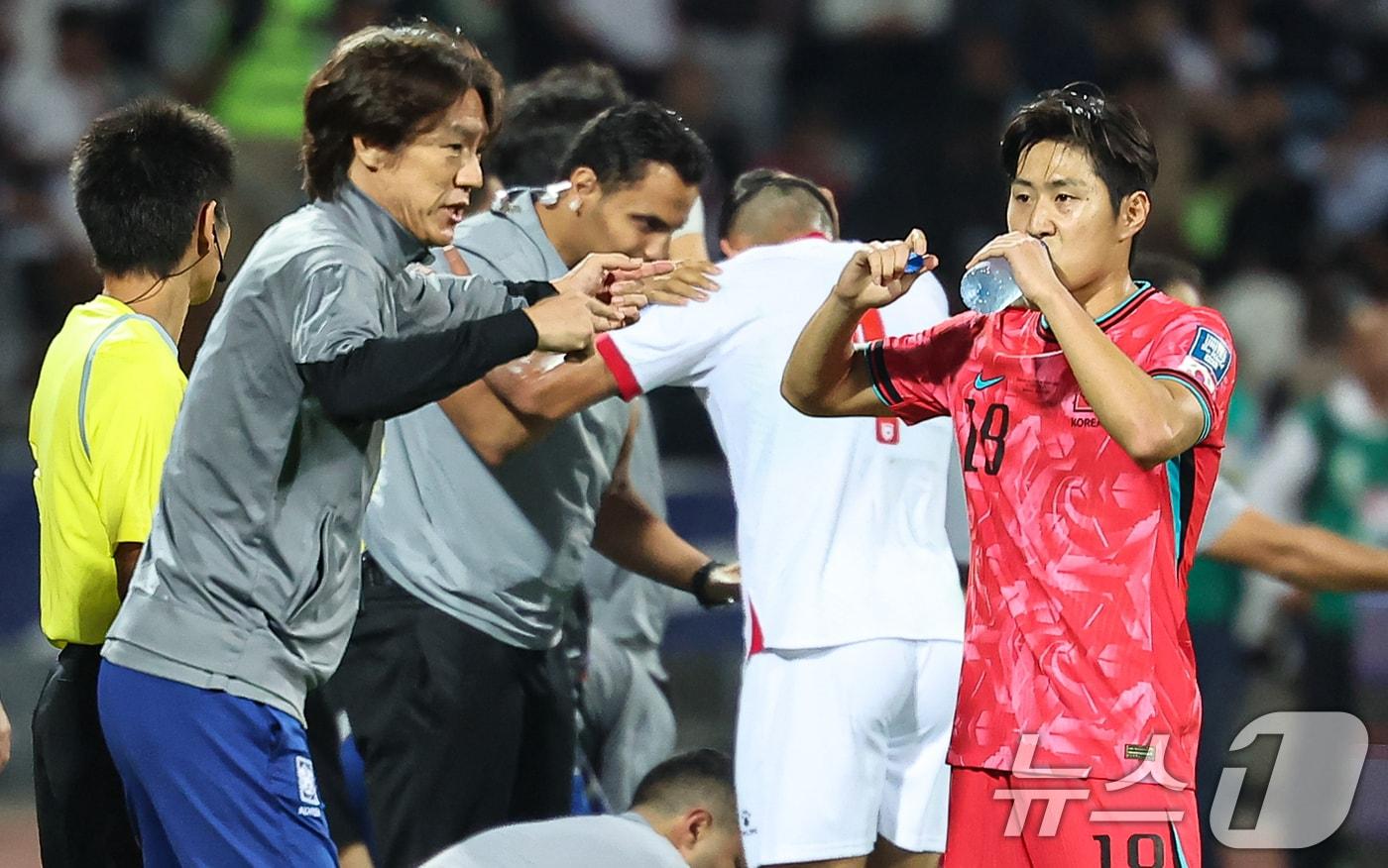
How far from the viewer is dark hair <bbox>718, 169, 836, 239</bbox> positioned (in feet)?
15.7

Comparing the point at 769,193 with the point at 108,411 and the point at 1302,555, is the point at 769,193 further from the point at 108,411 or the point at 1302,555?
the point at 108,411

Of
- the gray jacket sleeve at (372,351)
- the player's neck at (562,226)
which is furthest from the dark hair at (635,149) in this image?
the gray jacket sleeve at (372,351)

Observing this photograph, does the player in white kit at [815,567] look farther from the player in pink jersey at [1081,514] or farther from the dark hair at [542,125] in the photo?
the dark hair at [542,125]

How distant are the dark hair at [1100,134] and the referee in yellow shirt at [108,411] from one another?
1.58 meters

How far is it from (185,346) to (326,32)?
3968mm

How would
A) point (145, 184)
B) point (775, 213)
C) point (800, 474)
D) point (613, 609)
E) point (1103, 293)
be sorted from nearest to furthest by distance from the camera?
point (1103, 293)
point (145, 184)
point (800, 474)
point (775, 213)
point (613, 609)

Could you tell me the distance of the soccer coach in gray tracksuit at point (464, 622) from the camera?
4.48m

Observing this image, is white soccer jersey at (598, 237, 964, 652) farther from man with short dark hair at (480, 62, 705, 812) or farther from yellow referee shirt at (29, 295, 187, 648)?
man with short dark hair at (480, 62, 705, 812)

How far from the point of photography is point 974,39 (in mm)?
10539

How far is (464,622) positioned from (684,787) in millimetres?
670

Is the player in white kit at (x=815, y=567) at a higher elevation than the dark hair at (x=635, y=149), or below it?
below

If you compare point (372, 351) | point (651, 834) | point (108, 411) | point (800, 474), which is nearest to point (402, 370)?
point (372, 351)

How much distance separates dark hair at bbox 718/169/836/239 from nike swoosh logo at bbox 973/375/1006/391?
4.52 feet

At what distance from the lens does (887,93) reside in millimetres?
10641
